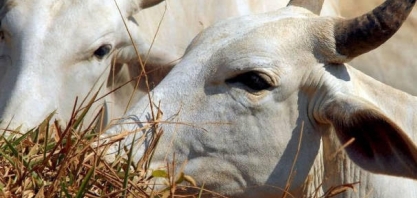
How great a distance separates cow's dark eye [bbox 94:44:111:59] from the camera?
277 inches

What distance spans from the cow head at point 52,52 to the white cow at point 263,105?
1402 millimetres

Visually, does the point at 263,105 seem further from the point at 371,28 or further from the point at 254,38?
the point at 371,28

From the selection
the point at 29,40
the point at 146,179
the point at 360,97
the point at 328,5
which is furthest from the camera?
the point at 328,5

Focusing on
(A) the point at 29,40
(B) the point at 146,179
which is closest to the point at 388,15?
(B) the point at 146,179

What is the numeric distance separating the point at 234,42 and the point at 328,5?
3158 mm

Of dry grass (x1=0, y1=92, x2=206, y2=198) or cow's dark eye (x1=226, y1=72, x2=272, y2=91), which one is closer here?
dry grass (x1=0, y1=92, x2=206, y2=198)

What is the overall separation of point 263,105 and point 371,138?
480 mm

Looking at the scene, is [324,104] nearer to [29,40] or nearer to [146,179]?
[146,179]

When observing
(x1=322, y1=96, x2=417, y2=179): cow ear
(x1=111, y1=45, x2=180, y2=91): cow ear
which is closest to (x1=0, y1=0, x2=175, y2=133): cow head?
(x1=111, y1=45, x2=180, y2=91): cow ear

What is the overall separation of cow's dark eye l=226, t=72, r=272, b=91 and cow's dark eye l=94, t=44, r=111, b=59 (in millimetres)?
1905

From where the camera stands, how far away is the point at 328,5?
842 cm

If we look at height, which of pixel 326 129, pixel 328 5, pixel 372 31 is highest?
pixel 372 31

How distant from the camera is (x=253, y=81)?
526 cm

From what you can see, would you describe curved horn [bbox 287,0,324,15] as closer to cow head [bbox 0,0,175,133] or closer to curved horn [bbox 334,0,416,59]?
curved horn [bbox 334,0,416,59]
